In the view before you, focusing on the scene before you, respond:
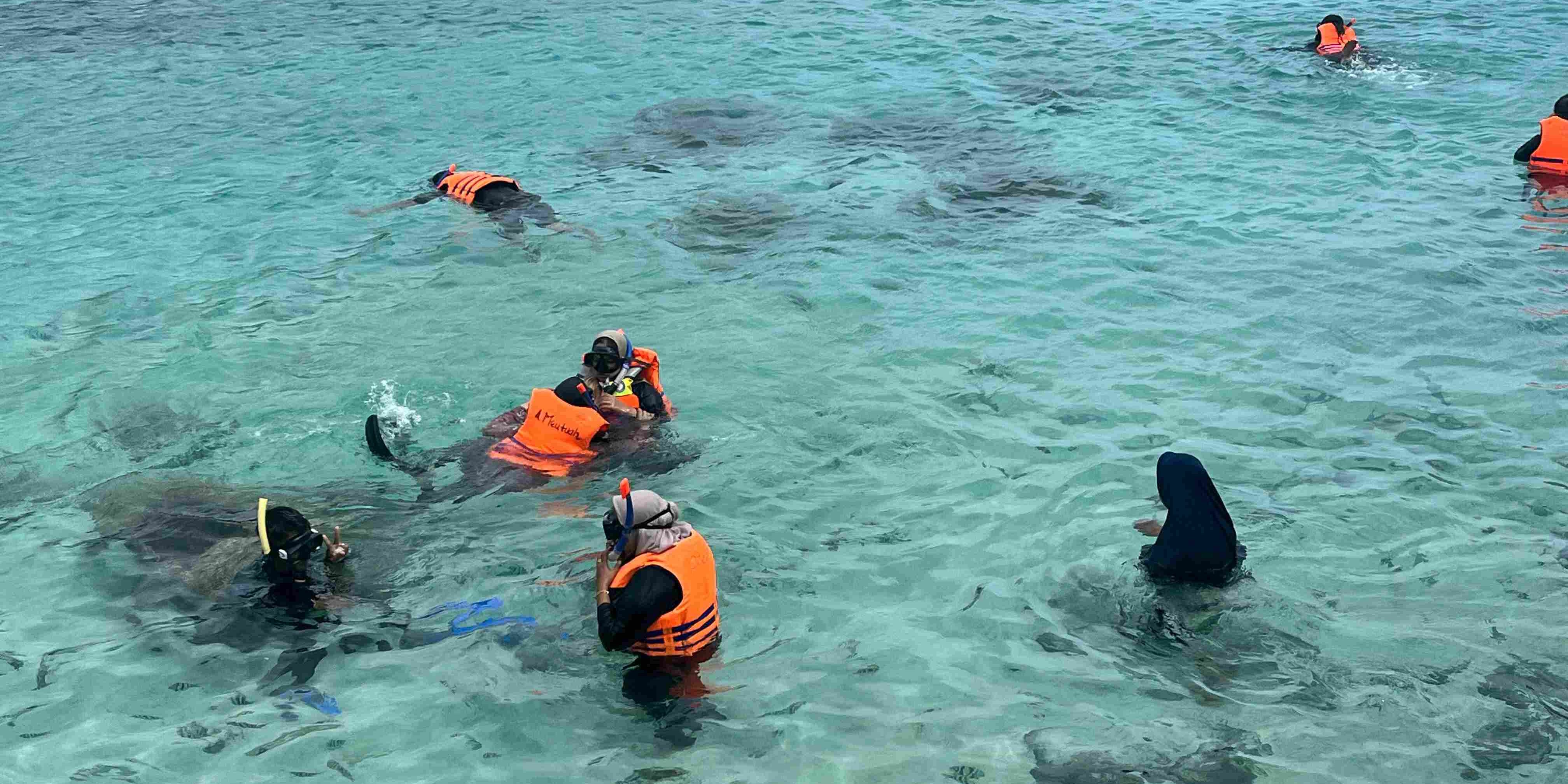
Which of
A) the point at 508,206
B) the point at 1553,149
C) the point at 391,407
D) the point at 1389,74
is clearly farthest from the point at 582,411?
the point at 1389,74

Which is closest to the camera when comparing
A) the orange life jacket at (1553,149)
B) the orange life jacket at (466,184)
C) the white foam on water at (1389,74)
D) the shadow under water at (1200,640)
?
the shadow under water at (1200,640)

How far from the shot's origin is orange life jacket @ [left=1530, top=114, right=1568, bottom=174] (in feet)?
44.8

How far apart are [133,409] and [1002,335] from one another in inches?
308

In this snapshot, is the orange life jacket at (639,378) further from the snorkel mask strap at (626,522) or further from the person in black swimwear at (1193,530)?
the person in black swimwear at (1193,530)

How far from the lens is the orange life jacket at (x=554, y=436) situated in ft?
27.8

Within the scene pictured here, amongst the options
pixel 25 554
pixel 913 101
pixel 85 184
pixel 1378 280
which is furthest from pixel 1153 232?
pixel 85 184

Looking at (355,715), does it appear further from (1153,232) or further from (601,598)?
(1153,232)

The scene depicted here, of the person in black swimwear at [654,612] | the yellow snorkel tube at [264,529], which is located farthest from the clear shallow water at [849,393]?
the yellow snorkel tube at [264,529]

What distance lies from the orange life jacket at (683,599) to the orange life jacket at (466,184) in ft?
28.9

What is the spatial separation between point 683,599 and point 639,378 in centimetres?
330

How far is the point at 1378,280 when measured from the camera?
1162 cm

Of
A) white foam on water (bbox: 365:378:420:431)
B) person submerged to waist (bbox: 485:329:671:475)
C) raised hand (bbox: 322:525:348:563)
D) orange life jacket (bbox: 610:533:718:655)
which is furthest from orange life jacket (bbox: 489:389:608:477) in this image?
orange life jacket (bbox: 610:533:718:655)

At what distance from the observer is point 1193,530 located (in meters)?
6.66

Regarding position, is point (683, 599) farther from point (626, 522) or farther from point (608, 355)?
point (608, 355)
